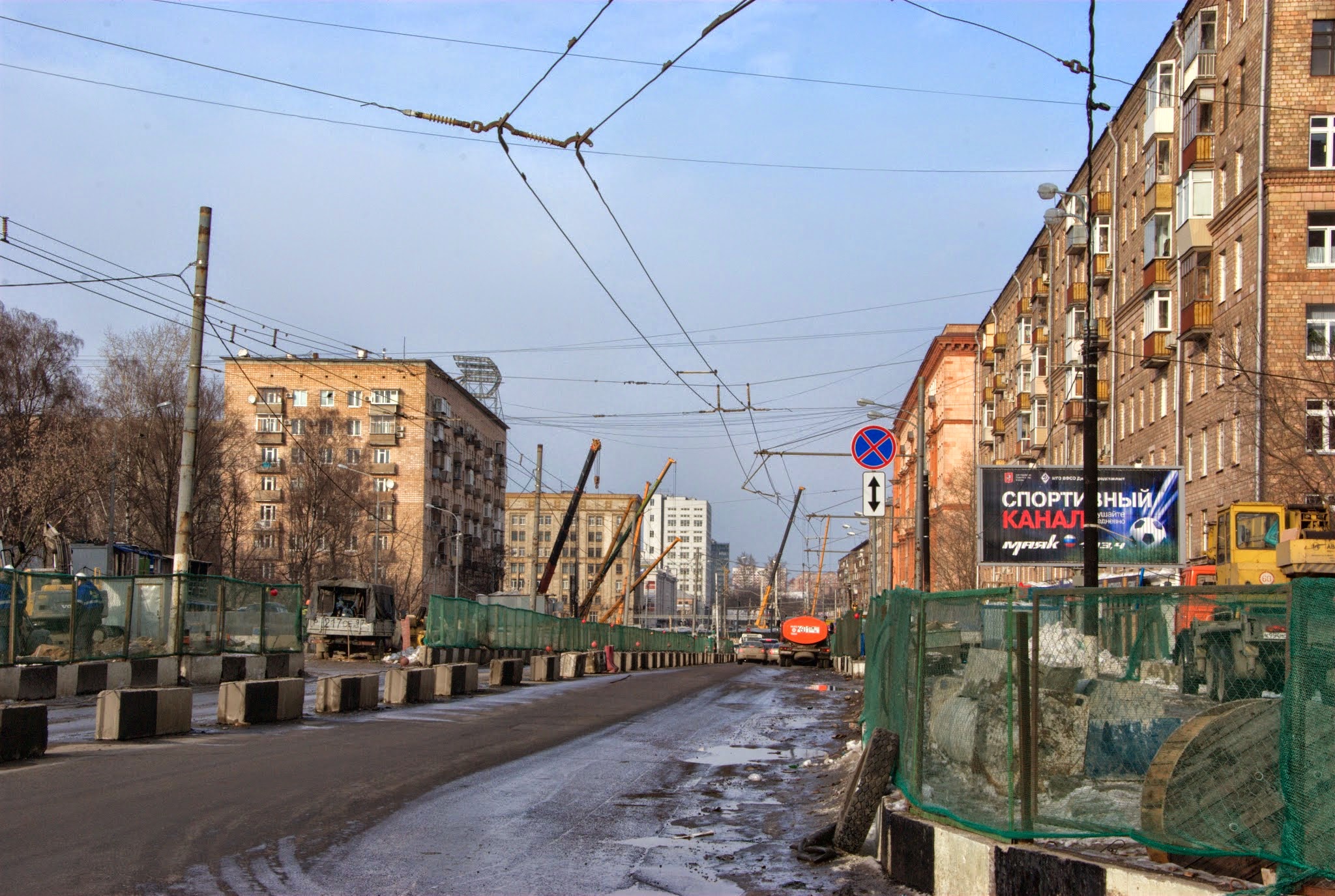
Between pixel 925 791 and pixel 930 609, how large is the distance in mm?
1340

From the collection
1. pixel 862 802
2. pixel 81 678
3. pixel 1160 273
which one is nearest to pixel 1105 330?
pixel 1160 273

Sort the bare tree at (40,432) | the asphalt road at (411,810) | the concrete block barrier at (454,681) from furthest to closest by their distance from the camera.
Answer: the bare tree at (40,432) < the concrete block barrier at (454,681) < the asphalt road at (411,810)

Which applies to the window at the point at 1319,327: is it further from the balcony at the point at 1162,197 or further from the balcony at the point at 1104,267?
the balcony at the point at 1104,267

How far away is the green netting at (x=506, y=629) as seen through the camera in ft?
114

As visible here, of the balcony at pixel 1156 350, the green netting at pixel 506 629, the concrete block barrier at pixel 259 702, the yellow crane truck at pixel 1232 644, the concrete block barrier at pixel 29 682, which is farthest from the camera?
the balcony at pixel 1156 350

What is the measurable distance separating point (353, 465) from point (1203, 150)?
57874 mm

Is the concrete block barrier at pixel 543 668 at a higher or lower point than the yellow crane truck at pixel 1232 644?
lower

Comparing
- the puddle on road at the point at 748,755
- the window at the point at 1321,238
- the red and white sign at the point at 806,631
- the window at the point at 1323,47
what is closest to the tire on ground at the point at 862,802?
the puddle on road at the point at 748,755

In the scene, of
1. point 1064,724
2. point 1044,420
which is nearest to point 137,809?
point 1064,724

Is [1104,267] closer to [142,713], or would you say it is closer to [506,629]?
[506,629]

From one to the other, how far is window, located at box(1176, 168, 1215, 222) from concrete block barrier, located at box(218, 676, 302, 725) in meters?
34.9

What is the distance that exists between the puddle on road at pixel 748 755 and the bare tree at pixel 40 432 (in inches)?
1589

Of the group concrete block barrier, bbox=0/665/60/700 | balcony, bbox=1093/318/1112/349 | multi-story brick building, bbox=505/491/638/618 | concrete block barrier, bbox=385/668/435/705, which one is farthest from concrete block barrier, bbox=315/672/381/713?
multi-story brick building, bbox=505/491/638/618

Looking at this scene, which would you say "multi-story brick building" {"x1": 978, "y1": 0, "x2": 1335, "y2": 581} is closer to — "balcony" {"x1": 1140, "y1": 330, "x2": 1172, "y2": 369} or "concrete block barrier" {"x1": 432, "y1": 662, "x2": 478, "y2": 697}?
"balcony" {"x1": 1140, "y1": 330, "x2": 1172, "y2": 369}
